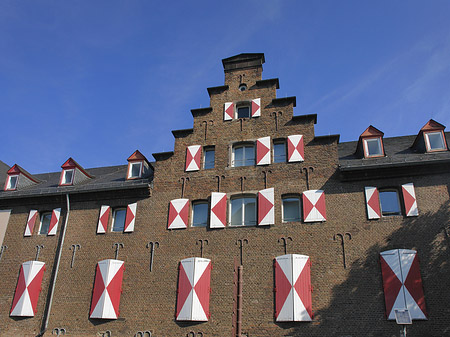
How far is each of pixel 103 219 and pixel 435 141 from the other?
558 inches

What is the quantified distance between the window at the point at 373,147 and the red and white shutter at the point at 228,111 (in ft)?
19.4

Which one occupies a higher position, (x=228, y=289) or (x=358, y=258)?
(x=358, y=258)

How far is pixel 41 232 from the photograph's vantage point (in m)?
19.0

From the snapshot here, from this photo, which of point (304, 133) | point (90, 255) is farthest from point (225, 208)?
point (90, 255)

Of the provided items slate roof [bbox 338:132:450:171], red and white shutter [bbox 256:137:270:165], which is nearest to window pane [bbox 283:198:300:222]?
red and white shutter [bbox 256:137:270:165]

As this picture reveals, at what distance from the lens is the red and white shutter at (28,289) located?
55.4 ft

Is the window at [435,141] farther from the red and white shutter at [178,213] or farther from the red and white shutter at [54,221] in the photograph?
the red and white shutter at [54,221]

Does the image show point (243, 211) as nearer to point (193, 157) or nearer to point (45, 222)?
point (193, 157)

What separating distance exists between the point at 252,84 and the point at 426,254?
1021 centimetres

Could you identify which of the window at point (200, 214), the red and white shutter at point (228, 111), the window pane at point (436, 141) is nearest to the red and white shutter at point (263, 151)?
the red and white shutter at point (228, 111)

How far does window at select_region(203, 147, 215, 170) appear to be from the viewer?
1806 cm

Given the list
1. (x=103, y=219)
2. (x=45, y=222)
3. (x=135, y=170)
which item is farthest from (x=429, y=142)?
(x=45, y=222)

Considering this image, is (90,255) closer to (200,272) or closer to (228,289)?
(200,272)

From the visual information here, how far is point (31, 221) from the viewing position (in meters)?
19.2
